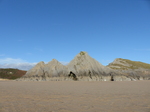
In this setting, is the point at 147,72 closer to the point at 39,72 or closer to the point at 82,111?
the point at 39,72

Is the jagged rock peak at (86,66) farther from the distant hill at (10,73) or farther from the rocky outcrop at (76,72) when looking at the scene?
the distant hill at (10,73)

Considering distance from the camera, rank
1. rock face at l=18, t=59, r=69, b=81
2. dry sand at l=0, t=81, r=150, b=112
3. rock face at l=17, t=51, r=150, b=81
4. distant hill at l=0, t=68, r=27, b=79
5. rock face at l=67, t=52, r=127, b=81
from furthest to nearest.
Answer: distant hill at l=0, t=68, r=27, b=79 < rock face at l=18, t=59, r=69, b=81 < rock face at l=17, t=51, r=150, b=81 < rock face at l=67, t=52, r=127, b=81 < dry sand at l=0, t=81, r=150, b=112

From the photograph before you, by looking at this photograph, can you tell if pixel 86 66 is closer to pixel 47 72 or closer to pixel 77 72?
pixel 77 72

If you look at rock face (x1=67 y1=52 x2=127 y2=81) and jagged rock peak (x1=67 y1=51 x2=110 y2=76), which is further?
jagged rock peak (x1=67 y1=51 x2=110 y2=76)

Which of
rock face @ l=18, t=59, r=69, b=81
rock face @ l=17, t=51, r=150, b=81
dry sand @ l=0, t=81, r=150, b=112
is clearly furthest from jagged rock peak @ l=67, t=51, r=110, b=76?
dry sand @ l=0, t=81, r=150, b=112

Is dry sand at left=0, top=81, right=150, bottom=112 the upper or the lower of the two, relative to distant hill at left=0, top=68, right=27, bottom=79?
lower

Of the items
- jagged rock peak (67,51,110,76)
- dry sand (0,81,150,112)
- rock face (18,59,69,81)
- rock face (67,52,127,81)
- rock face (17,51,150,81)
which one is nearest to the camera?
dry sand (0,81,150,112)

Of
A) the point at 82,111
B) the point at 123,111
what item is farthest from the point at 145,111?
the point at 82,111

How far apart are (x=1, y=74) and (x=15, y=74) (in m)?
5.36

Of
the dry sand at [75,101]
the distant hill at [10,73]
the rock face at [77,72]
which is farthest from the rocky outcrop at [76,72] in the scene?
the dry sand at [75,101]

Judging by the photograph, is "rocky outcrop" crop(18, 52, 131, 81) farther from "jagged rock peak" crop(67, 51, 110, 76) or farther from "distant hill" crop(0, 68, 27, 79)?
"distant hill" crop(0, 68, 27, 79)

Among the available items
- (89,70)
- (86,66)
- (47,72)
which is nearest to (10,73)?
(47,72)

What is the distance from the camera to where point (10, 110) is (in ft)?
22.3

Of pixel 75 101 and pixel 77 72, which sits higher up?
pixel 77 72
